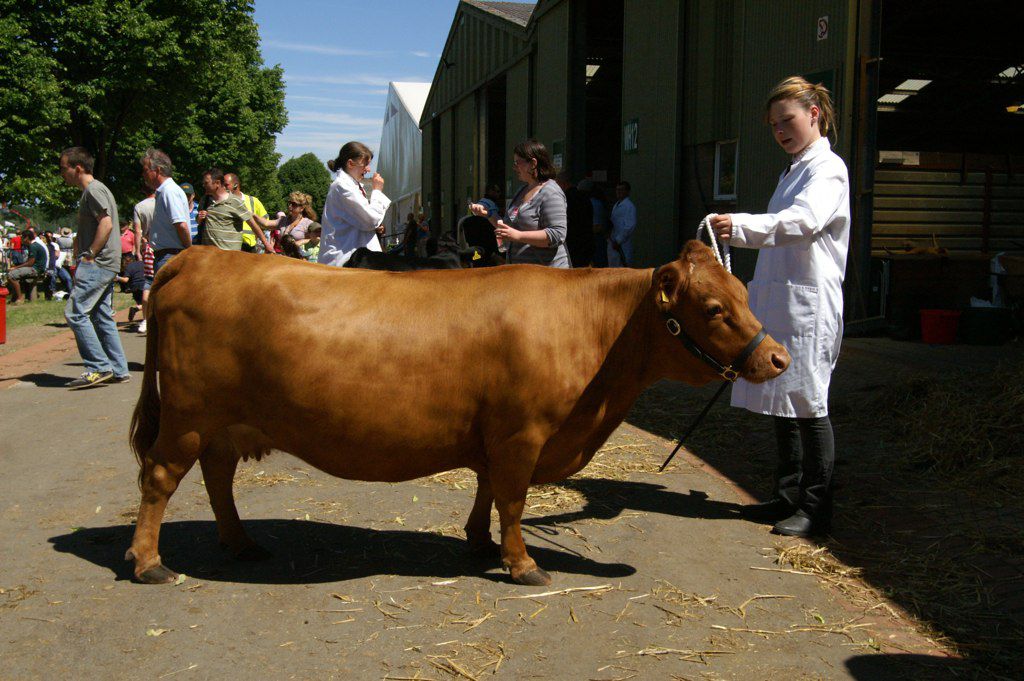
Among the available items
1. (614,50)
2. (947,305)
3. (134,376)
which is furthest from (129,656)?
(614,50)

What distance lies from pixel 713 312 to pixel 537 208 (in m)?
2.77

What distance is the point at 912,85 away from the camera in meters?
18.9

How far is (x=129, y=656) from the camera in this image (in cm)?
307

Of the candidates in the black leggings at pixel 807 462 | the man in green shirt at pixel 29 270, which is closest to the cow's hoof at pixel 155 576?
the black leggings at pixel 807 462

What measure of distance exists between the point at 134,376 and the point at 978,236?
11600 mm

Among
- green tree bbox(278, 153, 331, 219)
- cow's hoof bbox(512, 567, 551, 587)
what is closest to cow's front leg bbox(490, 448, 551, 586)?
cow's hoof bbox(512, 567, 551, 587)

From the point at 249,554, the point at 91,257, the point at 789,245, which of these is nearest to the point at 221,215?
the point at 91,257

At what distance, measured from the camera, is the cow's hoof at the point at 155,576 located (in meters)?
3.68

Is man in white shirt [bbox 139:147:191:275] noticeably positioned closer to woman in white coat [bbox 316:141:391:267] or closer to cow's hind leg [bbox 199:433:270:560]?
woman in white coat [bbox 316:141:391:267]

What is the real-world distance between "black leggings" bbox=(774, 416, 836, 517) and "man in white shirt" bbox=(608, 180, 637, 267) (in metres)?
10.1

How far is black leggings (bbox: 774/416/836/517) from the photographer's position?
4.39 metres

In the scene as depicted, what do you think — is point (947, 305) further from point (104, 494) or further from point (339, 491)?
point (104, 494)

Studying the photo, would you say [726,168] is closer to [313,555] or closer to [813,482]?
[813,482]

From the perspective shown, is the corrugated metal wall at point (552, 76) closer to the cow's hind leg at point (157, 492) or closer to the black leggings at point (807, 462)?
the black leggings at point (807, 462)
